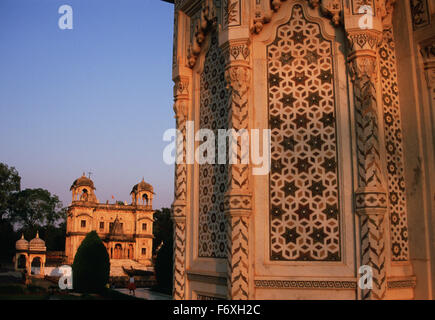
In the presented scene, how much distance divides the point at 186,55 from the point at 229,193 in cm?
261

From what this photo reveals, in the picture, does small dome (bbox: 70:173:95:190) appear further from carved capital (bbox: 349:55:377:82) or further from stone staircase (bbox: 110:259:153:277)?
carved capital (bbox: 349:55:377:82)

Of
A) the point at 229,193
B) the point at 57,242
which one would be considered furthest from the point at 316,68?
the point at 57,242

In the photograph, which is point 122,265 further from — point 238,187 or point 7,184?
point 238,187

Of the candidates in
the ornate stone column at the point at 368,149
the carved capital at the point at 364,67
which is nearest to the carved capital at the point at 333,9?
the ornate stone column at the point at 368,149

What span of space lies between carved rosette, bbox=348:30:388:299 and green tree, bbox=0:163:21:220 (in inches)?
2136

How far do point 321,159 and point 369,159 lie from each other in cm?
55

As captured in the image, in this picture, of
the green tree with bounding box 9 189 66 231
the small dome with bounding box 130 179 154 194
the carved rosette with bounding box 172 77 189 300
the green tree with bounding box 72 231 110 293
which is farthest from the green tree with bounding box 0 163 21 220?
the carved rosette with bounding box 172 77 189 300

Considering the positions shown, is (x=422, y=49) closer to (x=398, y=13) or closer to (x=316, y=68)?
(x=398, y=13)

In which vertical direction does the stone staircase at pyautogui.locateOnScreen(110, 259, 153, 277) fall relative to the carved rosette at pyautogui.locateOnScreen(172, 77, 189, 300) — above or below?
below

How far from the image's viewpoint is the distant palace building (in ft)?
164

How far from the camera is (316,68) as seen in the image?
5.49m

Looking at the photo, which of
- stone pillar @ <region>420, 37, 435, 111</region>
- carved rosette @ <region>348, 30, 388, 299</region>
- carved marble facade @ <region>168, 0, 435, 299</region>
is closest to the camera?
carved rosette @ <region>348, 30, 388, 299</region>

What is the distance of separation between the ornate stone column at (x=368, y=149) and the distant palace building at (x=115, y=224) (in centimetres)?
4448

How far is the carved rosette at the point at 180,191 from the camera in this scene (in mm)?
6215
